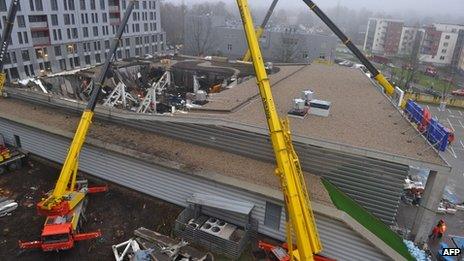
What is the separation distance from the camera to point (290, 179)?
12.5m

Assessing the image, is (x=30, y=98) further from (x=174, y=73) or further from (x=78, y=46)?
(x=78, y=46)

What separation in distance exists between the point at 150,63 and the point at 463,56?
78336 mm

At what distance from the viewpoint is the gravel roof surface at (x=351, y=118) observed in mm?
16516

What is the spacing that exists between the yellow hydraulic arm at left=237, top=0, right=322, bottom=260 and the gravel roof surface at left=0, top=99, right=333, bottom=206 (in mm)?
3061

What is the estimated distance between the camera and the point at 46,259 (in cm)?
1506

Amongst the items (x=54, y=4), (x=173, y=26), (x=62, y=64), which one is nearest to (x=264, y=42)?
(x=62, y=64)

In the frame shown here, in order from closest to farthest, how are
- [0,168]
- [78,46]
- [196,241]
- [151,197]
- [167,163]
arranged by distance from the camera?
[196,241] < [167,163] < [151,197] < [0,168] < [78,46]

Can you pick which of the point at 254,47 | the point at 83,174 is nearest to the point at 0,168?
the point at 83,174

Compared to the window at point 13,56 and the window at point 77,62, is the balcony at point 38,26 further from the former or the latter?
the window at point 77,62

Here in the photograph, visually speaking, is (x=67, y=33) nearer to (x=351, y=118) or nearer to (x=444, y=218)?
(x=351, y=118)

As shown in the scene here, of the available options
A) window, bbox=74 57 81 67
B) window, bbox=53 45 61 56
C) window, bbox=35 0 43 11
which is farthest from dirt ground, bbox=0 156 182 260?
window, bbox=74 57 81 67

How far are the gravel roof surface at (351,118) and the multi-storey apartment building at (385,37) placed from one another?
286 ft

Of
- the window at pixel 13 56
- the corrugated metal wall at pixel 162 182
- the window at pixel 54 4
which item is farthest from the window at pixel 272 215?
the window at pixel 54 4

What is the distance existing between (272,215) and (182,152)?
6226 millimetres
